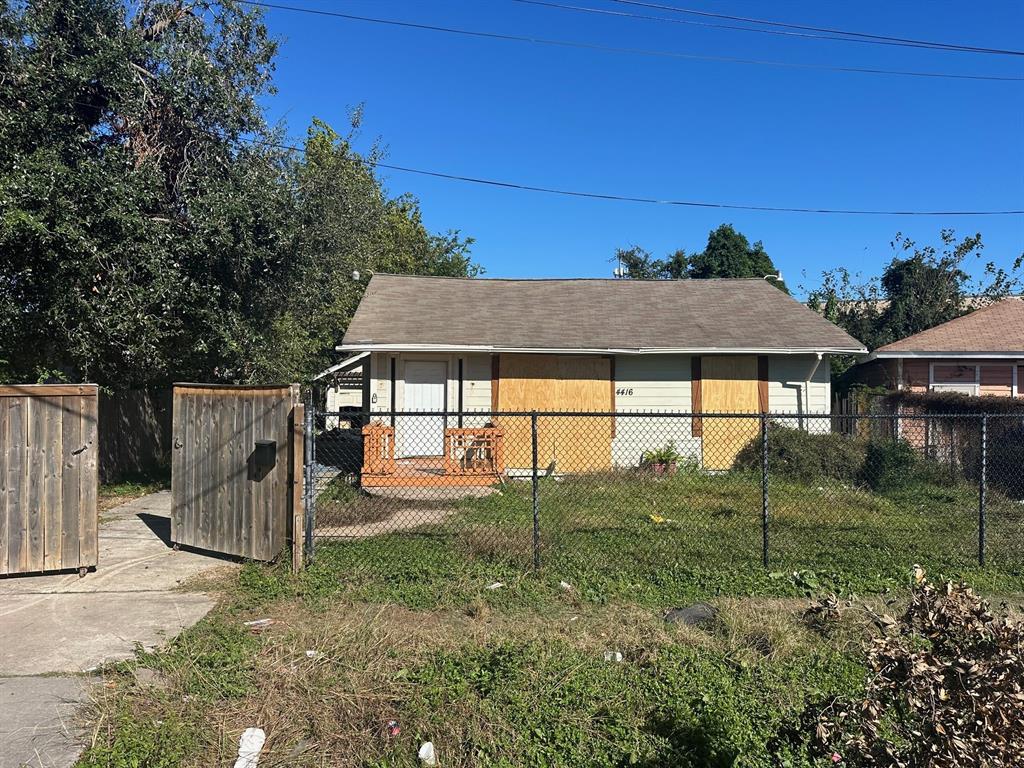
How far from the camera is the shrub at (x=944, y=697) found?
2.17 m

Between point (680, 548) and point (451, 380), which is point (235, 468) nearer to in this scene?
point (680, 548)

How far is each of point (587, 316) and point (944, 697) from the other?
1243cm

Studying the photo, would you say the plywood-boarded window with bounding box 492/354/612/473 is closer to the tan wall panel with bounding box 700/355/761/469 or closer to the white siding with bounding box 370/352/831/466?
the white siding with bounding box 370/352/831/466

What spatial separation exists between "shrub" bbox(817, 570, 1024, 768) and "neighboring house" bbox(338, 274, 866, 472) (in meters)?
9.81

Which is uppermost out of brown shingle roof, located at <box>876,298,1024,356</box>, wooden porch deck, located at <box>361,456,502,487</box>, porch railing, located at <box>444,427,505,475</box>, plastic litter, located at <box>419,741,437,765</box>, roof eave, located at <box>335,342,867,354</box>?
brown shingle roof, located at <box>876,298,1024,356</box>

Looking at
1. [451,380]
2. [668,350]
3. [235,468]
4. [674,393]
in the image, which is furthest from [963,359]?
[235,468]

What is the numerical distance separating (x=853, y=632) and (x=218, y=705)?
405 cm

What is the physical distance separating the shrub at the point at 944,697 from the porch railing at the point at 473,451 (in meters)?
7.92

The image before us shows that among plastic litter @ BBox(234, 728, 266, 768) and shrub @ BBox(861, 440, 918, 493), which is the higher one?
shrub @ BBox(861, 440, 918, 493)

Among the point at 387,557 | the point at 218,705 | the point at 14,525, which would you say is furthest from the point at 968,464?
the point at 14,525

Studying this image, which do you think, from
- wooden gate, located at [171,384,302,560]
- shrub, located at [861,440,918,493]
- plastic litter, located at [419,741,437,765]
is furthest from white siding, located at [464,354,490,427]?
plastic litter, located at [419,741,437,765]

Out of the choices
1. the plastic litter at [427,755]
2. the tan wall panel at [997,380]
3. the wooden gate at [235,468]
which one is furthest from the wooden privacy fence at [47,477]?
the tan wall panel at [997,380]

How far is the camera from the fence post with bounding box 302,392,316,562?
5.95 m

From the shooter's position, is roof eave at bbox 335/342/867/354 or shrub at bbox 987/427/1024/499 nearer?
shrub at bbox 987/427/1024/499
